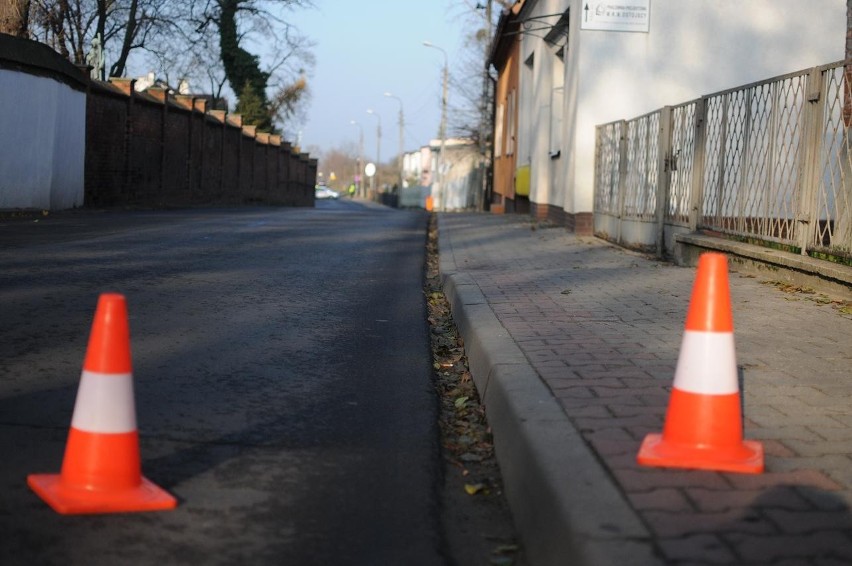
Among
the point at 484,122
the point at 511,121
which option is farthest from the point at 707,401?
the point at 484,122

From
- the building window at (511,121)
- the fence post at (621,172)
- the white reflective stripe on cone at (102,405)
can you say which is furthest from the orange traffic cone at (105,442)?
the building window at (511,121)

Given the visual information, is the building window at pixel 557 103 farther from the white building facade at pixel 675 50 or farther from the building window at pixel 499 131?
the building window at pixel 499 131

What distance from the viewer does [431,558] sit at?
3066 mm

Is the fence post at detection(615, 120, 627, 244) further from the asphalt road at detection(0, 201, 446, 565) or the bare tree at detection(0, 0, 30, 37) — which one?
the bare tree at detection(0, 0, 30, 37)

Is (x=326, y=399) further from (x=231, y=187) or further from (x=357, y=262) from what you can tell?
(x=231, y=187)

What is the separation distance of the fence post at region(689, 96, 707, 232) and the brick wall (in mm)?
16170

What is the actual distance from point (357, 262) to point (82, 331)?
5.37 meters

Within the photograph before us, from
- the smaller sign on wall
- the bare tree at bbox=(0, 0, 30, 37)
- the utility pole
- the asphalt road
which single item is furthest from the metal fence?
the utility pole

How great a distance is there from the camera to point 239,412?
4492mm

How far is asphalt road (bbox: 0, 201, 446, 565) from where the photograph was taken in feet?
10.1

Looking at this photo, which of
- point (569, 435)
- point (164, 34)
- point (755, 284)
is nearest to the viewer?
point (569, 435)

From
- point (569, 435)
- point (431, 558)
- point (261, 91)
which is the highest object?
point (261, 91)

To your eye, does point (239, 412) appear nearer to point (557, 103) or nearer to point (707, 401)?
point (707, 401)

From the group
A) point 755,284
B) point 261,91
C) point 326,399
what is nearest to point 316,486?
point 326,399
